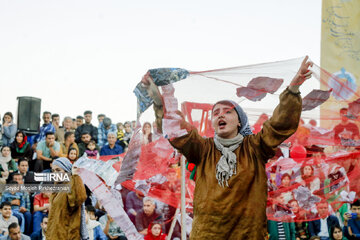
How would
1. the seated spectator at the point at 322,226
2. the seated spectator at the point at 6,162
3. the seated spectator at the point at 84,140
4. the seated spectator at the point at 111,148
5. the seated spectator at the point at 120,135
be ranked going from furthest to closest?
the seated spectator at the point at 120,135, the seated spectator at the point at 84,140, the seated spectator at the point at 111,148, the seated spectator at the point at 6,162, the seated spectator at the point at 322,226

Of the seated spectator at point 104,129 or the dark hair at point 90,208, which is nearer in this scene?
the dark hair at point 90,208

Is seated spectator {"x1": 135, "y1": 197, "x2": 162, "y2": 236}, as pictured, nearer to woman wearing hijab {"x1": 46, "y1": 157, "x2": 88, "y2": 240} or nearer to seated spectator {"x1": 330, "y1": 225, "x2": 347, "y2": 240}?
woman wearing hijab {"x1": 46, "y1": 157, "x2": 88, "y2": 240}

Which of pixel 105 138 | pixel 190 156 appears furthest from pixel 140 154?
pixel 105 138

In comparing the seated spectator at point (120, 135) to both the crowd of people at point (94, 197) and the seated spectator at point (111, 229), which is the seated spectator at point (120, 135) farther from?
the seated spectator at point (111, 229)

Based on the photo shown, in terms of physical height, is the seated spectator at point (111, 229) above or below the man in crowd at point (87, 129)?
below

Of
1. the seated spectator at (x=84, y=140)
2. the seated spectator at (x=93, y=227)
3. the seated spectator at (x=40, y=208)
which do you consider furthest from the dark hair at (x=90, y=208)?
the seated spectator at (x=84, y=140)

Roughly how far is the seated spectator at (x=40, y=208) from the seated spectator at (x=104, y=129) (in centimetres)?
330

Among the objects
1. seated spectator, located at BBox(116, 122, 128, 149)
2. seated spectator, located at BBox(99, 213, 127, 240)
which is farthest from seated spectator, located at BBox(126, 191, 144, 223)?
seated spectator, located at BBox(116, 122, 128, 149)

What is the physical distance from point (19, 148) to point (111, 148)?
190 centimetres

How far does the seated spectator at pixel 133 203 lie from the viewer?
8047 mm

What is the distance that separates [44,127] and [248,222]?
919cm

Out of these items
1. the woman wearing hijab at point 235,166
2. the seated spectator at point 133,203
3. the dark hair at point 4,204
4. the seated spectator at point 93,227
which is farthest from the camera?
the dark hair at point 4,204

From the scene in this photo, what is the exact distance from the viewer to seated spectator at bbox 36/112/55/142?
488 inches

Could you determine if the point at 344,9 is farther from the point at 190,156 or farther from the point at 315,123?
the point at 190,156
